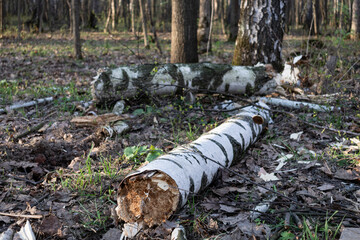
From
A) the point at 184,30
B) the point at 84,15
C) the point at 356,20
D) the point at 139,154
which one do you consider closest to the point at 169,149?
the point at 139,154

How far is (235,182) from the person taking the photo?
9.89ft

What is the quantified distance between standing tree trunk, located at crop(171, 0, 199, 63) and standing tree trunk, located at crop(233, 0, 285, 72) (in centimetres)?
92

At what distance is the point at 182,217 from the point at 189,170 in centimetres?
37

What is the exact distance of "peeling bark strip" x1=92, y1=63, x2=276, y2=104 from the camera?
199 inches

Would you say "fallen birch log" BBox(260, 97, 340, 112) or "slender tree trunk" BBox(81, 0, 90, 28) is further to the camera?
"slender tree trunk" BBox(81, 0, 90, 28)

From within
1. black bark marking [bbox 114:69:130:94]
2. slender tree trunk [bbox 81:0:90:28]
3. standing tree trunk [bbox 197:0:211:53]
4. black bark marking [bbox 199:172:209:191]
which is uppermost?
slender tree trunk [bbox 81:0:90:28]

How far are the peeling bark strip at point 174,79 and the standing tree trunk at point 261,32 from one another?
1.79ft

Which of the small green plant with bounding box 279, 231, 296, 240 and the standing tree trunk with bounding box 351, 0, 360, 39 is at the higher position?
the standing tree trunk with bounding box 351, 0, 360, 39

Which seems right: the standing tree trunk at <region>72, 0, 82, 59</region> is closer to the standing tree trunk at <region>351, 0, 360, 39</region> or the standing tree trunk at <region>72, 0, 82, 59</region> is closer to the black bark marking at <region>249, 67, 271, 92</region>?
the black bark marking at <region>249, 67, 271, 92</region>

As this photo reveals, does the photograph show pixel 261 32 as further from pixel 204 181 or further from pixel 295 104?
pixel 204 181

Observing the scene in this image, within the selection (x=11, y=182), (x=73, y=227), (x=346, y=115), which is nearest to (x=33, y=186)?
(x=11, y=182)

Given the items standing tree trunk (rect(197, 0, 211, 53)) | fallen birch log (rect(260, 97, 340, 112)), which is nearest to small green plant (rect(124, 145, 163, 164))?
fallen birch log (rect(260, 97, 340, 112))

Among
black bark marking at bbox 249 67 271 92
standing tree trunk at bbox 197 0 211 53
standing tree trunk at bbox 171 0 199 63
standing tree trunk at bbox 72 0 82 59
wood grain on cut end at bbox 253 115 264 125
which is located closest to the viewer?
wood grain on cut end at bbox 253 115 264 125

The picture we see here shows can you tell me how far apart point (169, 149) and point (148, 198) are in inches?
53.3
